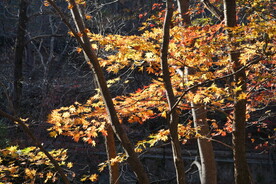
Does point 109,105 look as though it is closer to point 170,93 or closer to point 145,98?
point 170,93

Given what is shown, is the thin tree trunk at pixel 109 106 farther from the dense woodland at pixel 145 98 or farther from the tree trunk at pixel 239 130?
the tree trunk at pixel 239 130

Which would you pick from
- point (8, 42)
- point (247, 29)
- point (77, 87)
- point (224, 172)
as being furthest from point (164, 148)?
point (8, 42)

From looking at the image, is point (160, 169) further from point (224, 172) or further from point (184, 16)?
point (184, 16)

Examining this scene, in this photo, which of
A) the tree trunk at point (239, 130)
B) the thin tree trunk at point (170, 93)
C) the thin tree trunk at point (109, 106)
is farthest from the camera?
the tree trunk at point (239, 130)

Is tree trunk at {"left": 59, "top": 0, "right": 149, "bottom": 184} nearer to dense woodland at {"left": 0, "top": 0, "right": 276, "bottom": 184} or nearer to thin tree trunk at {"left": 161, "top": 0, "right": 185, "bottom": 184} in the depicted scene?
dense woodland at {"left": 0, "top": 0, "right": 276, "bottom": 184}

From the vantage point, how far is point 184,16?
230 inches

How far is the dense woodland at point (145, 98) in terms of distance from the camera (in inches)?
148

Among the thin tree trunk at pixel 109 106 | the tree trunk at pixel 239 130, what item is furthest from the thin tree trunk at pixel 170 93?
the tree trunk at pixel 239 130

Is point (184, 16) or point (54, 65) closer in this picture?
point (184, 16)

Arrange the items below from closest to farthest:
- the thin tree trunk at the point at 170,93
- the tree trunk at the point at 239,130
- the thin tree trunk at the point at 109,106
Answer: the thin tree trunk at the point at 170,93 < the thin tree trunk at the point at 109,106 < the tree trunk at the point at 239,130

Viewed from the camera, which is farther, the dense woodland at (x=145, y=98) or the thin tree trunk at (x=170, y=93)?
the dense woodland at (x=145, y=98)

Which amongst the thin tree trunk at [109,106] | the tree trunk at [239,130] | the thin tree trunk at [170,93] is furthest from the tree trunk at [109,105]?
Result: the tree trunk at [239,130]

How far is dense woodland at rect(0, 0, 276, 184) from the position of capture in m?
3.76

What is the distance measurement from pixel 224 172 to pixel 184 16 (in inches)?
312
